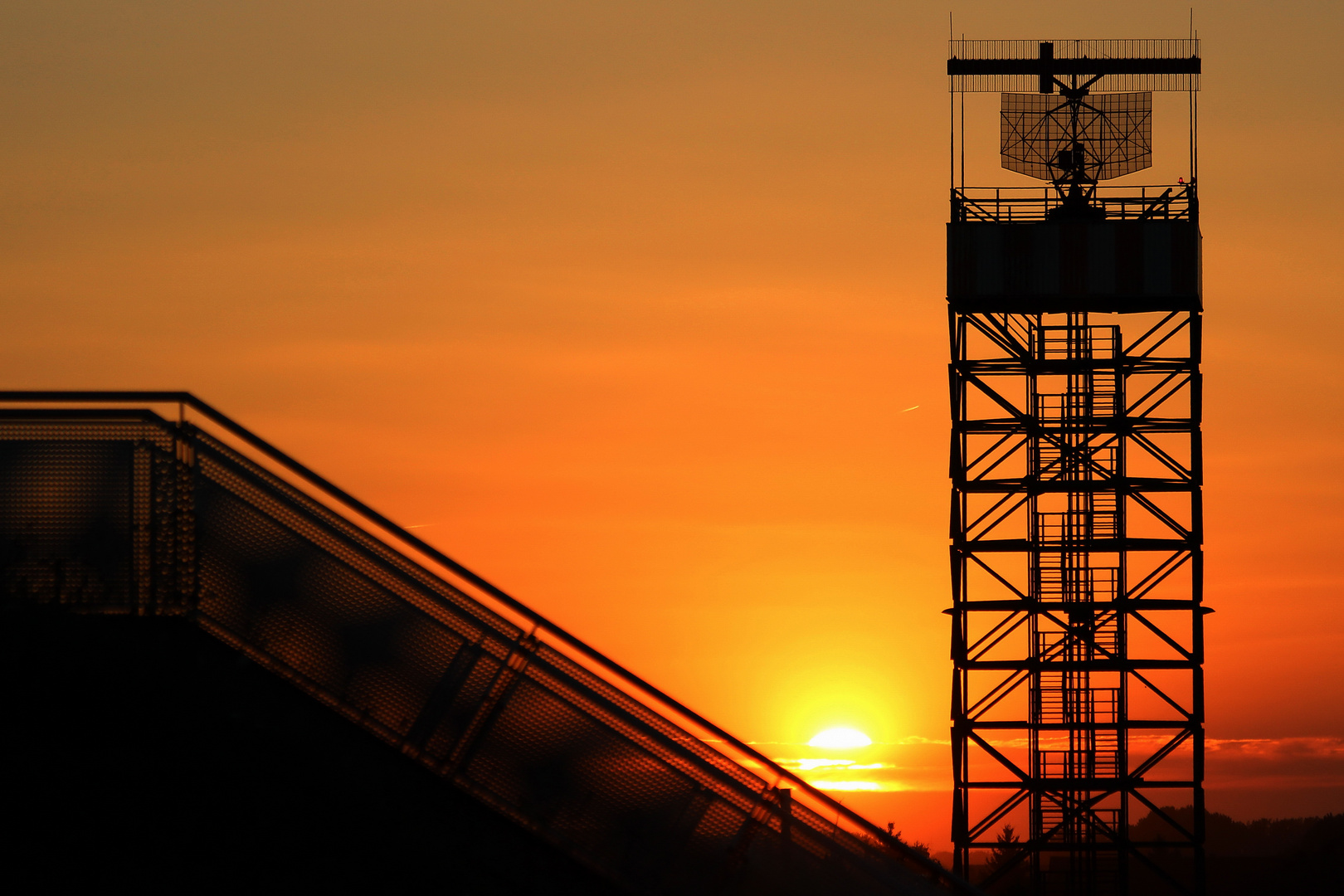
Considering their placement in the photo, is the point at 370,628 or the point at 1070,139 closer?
the point at 370,628

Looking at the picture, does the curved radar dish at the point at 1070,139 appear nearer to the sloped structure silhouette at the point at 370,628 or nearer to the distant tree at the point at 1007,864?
the distant tree at the point at 1007,864

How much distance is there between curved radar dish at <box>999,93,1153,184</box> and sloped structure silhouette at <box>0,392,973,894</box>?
39.9 m

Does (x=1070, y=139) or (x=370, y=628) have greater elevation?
(x=1070, y=139)

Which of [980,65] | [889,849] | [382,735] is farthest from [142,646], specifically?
[980,65]

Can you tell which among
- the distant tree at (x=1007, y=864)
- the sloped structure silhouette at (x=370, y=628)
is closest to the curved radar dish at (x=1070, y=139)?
the distant tree at (x=1007, y=864)

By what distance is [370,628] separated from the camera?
15352 millimetres

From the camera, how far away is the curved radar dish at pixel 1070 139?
5225cm

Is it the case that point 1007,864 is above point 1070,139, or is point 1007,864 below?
below

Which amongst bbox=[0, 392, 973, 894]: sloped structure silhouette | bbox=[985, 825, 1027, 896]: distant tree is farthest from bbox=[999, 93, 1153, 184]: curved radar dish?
bbox=[0, 392, 973, 894]: sloped structure silhouette

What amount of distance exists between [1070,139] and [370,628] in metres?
41.6

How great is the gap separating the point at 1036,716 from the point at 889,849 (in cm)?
3466

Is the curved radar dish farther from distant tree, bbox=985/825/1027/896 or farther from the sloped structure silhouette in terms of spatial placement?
the sloped structure silhouette

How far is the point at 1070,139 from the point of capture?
5234cm

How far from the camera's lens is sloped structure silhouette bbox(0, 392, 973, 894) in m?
15.2
